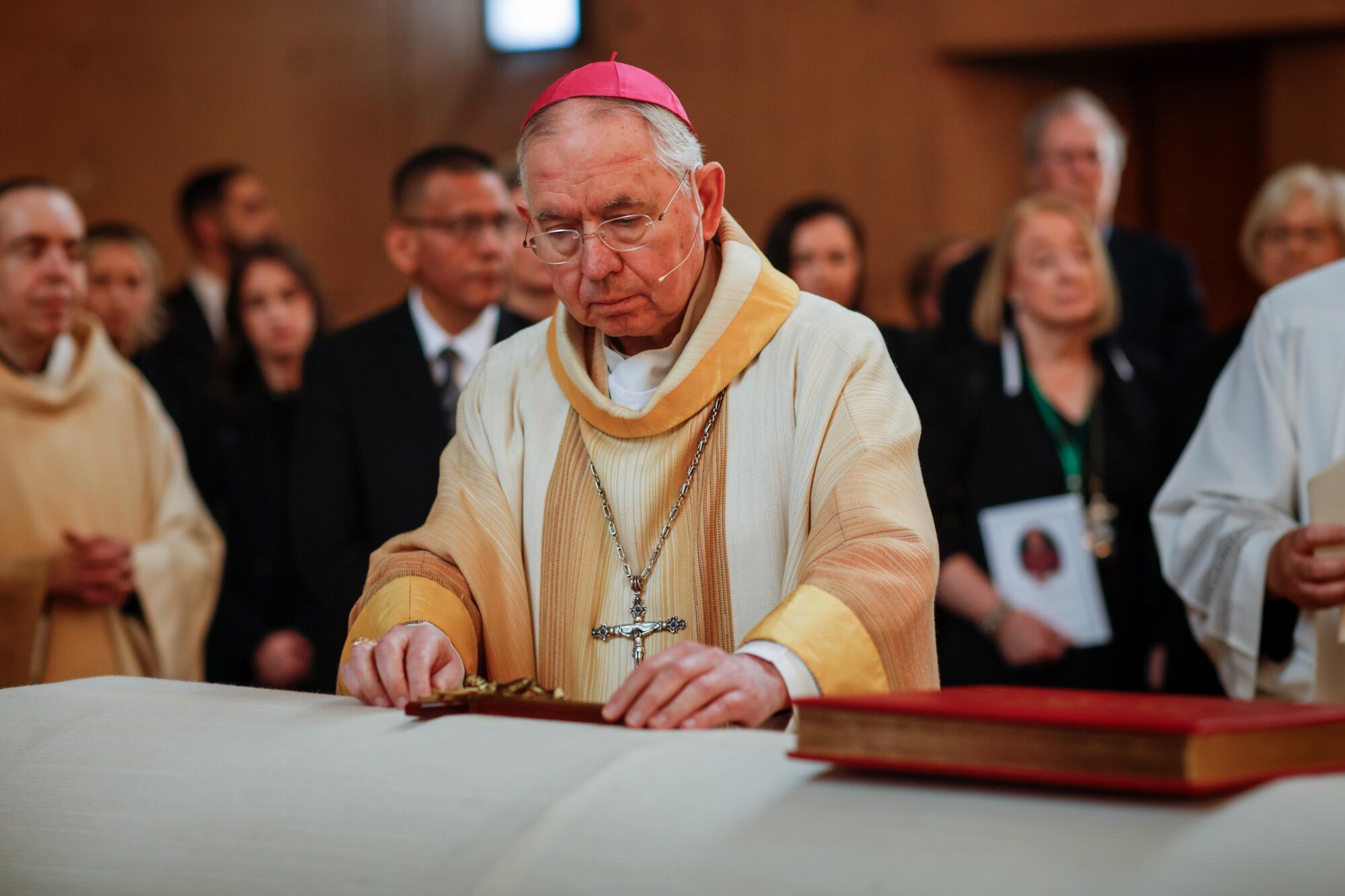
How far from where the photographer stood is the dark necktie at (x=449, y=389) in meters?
4.38

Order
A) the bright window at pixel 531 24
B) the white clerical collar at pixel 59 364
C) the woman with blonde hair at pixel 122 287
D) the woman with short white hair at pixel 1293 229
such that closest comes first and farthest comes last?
the white clerical collar at pixel 59 364 < the woman with short white hair at pixel 1293 229 < the woman with blonde hair at pixel 122 287 < the bright window at pixel 531 24

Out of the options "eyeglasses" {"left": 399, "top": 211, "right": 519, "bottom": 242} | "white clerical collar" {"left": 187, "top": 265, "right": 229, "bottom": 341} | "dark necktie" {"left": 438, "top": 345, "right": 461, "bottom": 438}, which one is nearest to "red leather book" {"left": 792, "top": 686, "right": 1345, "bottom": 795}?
"dark necktie" {"left": 438, "top": 345, "right": 461, "bottom": 438}

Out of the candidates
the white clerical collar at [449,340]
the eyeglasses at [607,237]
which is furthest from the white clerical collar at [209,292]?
the eyeglasses at [607,237]

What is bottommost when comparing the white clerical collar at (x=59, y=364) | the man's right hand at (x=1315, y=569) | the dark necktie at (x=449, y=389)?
the man's right hand at (x=1315, y=569)

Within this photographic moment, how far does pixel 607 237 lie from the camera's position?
7.95 ft

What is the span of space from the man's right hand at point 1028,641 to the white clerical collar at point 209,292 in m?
4.35

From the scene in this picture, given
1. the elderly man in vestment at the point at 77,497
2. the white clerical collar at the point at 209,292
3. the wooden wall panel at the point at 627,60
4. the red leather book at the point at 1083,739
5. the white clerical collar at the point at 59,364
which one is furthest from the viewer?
the wooden wall panel at the point at 627,60

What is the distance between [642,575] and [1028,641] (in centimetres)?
233

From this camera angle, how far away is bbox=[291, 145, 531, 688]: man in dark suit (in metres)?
4.27

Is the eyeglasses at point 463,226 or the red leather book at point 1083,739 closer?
the red leather book at point 1083,739

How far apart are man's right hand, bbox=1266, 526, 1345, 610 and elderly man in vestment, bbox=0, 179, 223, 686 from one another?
10.6 feet

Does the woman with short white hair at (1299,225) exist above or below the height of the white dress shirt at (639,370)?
above

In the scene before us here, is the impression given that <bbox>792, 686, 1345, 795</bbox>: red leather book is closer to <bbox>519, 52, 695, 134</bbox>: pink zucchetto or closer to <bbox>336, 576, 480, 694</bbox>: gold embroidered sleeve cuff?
<bbox>336, 576, 480, 694</bbox>: gold embroidered sleeve cuff

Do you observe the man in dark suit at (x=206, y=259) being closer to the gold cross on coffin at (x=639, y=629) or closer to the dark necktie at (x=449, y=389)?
the dark necktie at (x=449, y=389)
